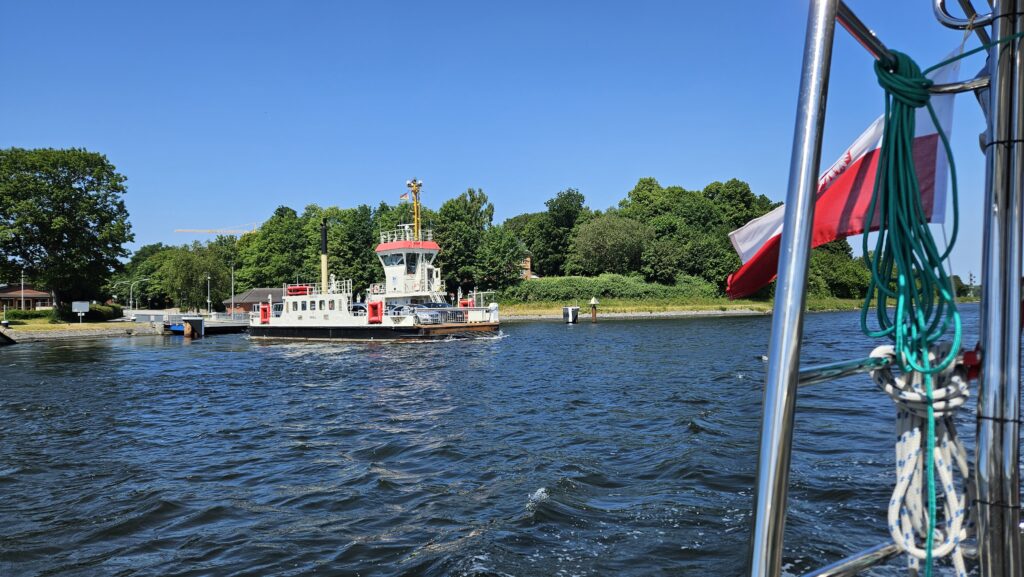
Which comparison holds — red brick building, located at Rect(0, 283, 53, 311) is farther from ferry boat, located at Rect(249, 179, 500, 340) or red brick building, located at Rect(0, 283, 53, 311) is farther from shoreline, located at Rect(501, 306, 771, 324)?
shoreline, located at Rect(501, 306, 771, 324)

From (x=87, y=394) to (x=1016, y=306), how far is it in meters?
20.9

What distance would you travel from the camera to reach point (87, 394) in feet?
59.4

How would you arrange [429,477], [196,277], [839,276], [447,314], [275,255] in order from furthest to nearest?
[275,255], [839,276], [196,277], [447,314], [429,477]

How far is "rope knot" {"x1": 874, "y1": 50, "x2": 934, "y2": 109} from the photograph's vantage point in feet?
6.51

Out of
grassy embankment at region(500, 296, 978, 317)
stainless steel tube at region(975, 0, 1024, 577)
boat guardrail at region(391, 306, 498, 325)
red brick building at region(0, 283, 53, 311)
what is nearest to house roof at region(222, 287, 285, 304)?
grassy embankment at region(500, 296, 978, 317)

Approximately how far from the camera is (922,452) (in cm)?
195

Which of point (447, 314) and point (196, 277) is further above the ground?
point (196, 277)

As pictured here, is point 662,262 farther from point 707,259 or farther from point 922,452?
point 922,452

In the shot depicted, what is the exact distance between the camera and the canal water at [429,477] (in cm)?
614

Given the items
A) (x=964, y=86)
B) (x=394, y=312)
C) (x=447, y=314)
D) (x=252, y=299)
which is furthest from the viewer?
(x=252, y=299)

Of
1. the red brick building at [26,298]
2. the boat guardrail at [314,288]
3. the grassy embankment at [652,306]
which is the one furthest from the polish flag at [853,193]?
the red brick building at [26,298]

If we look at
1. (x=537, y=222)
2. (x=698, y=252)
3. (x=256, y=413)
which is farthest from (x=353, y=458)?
(x=537, y=222)

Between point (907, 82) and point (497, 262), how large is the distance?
69844 millimetres

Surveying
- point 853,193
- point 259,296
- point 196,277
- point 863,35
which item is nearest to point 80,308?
point 196,277
